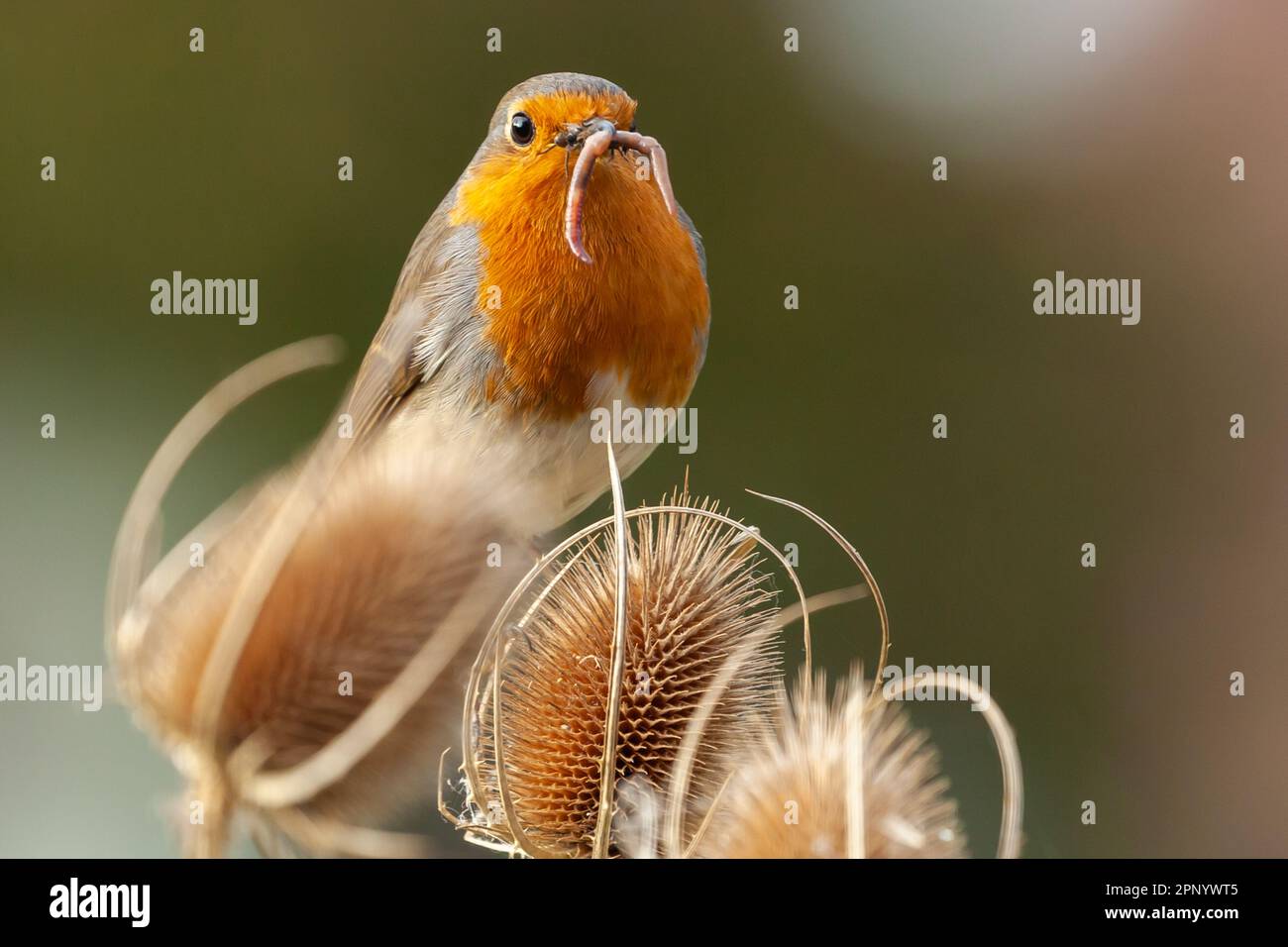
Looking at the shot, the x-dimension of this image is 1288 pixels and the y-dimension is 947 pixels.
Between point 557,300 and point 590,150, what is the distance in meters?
0.44

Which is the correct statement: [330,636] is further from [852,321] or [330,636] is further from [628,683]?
[852,321]

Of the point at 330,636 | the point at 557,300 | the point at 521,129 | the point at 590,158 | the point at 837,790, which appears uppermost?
the point at 521,129

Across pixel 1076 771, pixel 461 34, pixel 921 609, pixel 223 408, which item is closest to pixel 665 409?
pixel 223 408

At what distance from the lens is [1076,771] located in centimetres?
579

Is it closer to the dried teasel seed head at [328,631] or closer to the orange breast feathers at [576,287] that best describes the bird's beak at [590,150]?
the orange breast feathers at [576,287]

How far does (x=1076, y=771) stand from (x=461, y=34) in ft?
16.4

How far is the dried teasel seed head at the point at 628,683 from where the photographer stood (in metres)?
2.04

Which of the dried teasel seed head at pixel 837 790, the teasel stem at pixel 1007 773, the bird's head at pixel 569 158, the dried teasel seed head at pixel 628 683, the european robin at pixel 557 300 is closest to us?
the teasel stem at pixel 1007 773

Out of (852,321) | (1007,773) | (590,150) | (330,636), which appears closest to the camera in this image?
(1007,773)

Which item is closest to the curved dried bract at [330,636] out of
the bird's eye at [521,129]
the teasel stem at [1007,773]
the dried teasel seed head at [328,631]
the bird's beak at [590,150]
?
the dried teasel seed head at [328,631]

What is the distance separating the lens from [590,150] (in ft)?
9.18

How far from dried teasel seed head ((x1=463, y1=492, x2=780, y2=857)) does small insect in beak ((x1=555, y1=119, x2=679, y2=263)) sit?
2.63ft

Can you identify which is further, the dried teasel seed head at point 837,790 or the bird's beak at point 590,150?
the bird's beak at point 590,150

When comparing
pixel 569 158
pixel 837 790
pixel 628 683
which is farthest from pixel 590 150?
pixel 837 790
